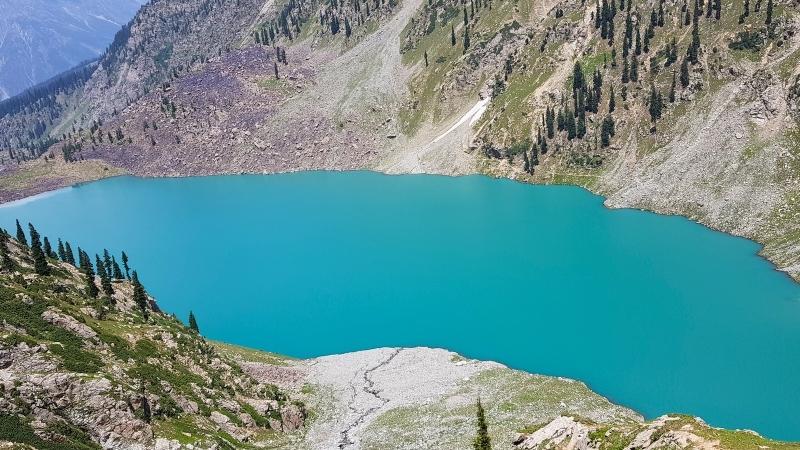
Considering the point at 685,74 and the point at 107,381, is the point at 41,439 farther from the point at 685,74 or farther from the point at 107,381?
the point at 685,74

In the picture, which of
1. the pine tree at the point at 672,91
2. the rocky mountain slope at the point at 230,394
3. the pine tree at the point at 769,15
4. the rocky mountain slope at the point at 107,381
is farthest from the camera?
the pine tree at the point at 672,91

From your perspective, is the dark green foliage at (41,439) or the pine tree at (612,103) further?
the pine tree at (612,103)

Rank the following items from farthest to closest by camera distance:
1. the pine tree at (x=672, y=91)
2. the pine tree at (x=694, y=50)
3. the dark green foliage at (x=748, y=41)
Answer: the pine tree at (x=672, y=91)
the pine tree at (x=694, y=50)
the dark green foliage at (x=748, y=41)

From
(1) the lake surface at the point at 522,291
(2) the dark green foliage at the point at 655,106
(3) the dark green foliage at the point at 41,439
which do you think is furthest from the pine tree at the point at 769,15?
(3) the dark green foliage at the point at 41,439

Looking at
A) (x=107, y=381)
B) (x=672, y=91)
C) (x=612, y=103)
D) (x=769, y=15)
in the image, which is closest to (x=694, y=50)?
(x=672, y=91)

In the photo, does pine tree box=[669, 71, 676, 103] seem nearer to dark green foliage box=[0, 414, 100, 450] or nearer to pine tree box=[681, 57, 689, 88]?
pine tree box=[681, 57, 689, 88]

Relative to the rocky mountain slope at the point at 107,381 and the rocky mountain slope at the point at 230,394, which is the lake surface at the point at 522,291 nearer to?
the rocky mountain slope at the point at 230,394

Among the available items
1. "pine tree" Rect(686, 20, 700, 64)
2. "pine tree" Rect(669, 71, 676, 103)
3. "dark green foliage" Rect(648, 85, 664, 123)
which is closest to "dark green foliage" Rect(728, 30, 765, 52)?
"pine tree" Rect(686, 20, 700, 64)
